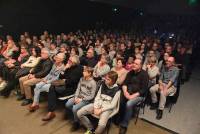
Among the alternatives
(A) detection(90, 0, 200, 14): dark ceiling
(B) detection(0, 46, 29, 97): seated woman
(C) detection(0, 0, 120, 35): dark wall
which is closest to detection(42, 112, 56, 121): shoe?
(B) detection(0, 46, 29, 97): seated woman

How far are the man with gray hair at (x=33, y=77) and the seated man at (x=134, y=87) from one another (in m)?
1.80

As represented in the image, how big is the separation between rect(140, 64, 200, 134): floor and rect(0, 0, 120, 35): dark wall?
734 cm

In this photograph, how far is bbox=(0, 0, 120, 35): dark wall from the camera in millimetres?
9602

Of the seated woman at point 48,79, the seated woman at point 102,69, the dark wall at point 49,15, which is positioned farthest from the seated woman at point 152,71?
the dark wall at point 49,15

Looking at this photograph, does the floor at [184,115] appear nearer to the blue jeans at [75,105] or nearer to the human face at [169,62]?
the human face at [169,62]

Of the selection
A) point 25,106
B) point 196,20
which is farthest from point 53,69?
point 196,20

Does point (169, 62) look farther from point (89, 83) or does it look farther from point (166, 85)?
point (89, 83)

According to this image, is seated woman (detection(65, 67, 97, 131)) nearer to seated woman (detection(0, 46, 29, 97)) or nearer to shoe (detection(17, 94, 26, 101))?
shoe (detection(17, 94, 26, 101))

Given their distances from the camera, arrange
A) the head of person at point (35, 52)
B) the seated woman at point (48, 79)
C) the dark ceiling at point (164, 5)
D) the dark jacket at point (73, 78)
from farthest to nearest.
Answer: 1. the dark ceiling at point (164, 5)
2. the head of person at point (35, 52)
3. the seated woman at point (48, 79)
4. the dark jacket at point (73, 78)

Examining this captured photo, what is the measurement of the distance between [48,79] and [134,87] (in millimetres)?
1808

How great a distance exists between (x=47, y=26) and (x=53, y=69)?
6.61 m

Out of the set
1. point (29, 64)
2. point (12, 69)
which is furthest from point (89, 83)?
point (12, 69)

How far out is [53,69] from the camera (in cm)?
479

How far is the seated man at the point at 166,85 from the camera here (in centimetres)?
438
